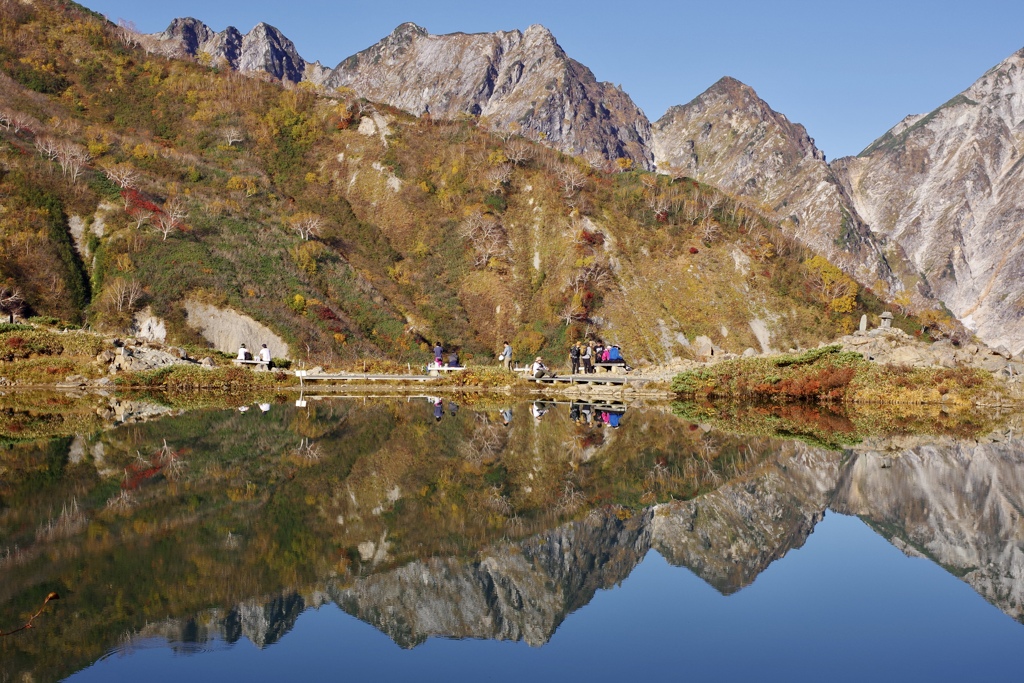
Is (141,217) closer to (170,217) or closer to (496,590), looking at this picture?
(170,217)

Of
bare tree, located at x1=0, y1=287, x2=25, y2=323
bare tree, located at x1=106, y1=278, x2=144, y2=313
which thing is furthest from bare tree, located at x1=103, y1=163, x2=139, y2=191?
bare tree, located at x1=0, y1=287, x2=25, y2=323

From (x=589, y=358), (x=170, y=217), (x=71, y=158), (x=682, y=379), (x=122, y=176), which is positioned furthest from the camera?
(x=122, y=176)

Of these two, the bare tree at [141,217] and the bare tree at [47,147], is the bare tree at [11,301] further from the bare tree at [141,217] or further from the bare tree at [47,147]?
the bare tree at [47,147]

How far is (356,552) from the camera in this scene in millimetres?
13805

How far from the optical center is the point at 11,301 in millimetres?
50781

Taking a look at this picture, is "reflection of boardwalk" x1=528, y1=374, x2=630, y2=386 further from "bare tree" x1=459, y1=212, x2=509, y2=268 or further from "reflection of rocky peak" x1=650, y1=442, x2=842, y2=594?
"bare tree" x1=459, y1=212, x2=509, y2=268

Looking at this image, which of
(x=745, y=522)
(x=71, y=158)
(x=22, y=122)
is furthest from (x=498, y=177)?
(x=745, y=522)

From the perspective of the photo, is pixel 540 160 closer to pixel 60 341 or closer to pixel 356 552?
pixel 60 341

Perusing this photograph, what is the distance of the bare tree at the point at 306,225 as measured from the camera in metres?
66.0

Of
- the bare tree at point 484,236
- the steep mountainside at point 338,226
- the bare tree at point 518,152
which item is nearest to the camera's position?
the steep mountainside at point 338,226

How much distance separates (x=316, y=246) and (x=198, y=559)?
2091 inches

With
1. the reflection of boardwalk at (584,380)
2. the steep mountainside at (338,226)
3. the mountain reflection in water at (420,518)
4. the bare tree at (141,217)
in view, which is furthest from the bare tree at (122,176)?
the mountain reflection in water at (420,518)

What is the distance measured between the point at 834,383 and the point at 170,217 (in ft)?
142

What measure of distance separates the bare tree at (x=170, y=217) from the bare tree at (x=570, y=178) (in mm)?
29779
